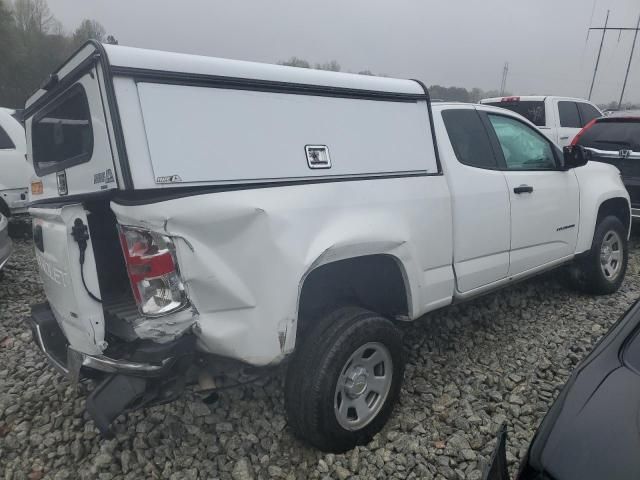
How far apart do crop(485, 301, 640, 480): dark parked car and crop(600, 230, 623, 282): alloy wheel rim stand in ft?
10.9

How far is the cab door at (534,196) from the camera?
345 cm

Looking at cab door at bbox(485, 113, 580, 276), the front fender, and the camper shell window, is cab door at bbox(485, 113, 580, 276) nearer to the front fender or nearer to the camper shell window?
the front fender

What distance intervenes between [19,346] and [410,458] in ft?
10.4

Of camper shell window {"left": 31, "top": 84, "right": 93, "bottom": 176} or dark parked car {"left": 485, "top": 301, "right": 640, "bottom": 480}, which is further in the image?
camper shell window {"left": 31, "top": 84, "right": 93, "bottom": 176}

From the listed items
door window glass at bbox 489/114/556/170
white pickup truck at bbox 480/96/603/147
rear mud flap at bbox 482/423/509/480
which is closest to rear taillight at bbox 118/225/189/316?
rear mud flap at bbox 482/423/509/480

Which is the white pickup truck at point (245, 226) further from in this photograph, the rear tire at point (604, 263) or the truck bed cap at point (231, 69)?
the rear tire at point (604, 263)

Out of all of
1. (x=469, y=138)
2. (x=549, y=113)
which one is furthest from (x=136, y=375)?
(x=549, y=113)

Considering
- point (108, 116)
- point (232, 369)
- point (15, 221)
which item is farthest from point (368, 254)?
point (15, 221)

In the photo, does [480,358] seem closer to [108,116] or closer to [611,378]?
[611,378]

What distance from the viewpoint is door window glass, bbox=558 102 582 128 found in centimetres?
966

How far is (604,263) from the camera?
4.53 metres

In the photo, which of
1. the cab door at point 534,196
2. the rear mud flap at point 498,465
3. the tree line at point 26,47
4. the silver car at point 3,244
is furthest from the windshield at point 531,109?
the tree line at point 26,47

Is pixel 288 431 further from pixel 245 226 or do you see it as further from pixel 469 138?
pixel 469 138

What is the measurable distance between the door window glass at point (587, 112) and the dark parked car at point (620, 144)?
3.98 meters
